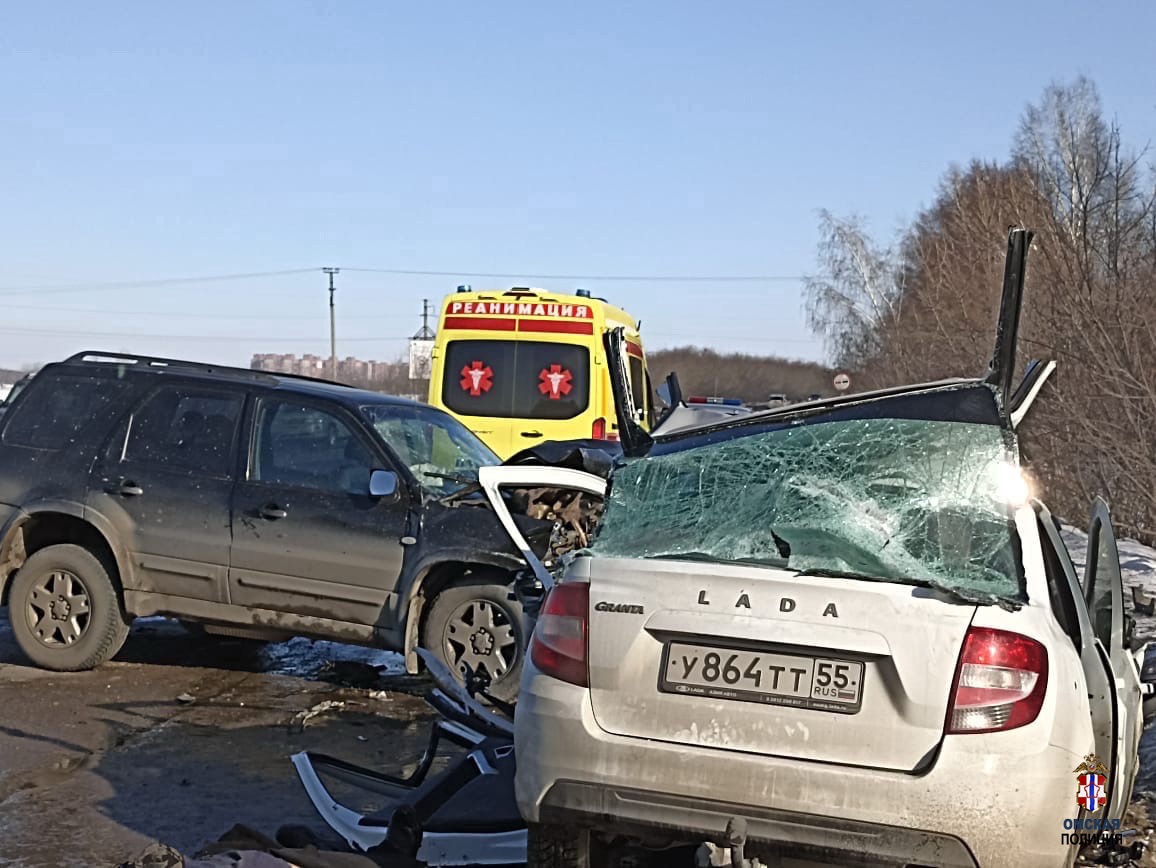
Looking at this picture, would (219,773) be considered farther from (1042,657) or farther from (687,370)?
(687,370)

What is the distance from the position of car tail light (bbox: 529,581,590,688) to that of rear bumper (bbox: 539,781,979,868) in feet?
1.05

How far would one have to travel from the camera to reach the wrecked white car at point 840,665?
332 centimetres

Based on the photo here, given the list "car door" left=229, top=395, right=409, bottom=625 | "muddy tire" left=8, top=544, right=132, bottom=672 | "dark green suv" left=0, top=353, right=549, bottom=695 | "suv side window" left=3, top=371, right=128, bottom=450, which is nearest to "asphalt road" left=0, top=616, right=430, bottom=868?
"muddy tire" left=8, top=544, right=132, bottom=672

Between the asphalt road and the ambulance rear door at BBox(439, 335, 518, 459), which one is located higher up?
the ambulance rear door at BBox(439, 335, 518, 459)

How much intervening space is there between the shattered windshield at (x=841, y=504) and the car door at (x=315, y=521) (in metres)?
3.47

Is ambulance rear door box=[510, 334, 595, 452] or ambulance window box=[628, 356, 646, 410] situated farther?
ambulance window box=[628, 356, 646, 410]

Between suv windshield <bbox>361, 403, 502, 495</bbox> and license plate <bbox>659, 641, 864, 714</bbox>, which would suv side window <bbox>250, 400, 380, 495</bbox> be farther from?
license plate <bbox>659, 641, 864, 714</bbox>

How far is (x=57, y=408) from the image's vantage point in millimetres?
8227

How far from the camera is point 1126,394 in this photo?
14438 mm

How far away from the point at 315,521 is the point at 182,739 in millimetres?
1598

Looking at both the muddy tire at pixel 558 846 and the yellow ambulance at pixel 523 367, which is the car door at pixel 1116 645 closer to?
the muddy tire at pixel 558 846

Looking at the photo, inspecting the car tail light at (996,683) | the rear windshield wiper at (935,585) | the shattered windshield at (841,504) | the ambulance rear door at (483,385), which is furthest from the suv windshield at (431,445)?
the ambulance rear door at (483,385)

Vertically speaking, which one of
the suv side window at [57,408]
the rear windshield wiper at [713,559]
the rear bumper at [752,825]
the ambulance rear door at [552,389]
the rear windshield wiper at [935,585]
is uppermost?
the ambulance rear door at [552,389]

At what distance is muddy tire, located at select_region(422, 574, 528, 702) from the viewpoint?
7.32 meters
